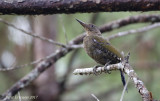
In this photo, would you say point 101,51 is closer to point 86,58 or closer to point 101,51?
point 101,51

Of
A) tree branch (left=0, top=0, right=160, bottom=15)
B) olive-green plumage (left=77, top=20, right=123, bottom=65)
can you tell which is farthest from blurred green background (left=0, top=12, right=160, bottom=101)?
tree branch (left=0, top=0, right=160, bottom=15)

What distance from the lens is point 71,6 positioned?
2.51m

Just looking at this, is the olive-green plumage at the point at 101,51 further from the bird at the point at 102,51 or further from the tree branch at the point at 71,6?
the tree branch at the point at 71,6

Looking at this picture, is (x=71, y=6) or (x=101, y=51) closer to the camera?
(x=71, y=6)

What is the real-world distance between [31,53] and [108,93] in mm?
1639

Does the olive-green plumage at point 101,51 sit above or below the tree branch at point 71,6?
below

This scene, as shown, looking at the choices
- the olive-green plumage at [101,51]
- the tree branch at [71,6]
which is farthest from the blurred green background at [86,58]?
the tree branch at [71,6]

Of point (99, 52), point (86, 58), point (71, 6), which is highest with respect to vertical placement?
point (71, 6)

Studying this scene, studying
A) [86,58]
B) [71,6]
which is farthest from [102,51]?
[86,58]

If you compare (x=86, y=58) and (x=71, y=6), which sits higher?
(x=71, y=6)

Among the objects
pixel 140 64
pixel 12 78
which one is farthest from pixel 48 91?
pixel 140 64

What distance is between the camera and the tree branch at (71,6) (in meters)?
2.48

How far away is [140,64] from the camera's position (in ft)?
17.1

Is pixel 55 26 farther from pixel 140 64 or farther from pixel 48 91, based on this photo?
pixel 140 64
